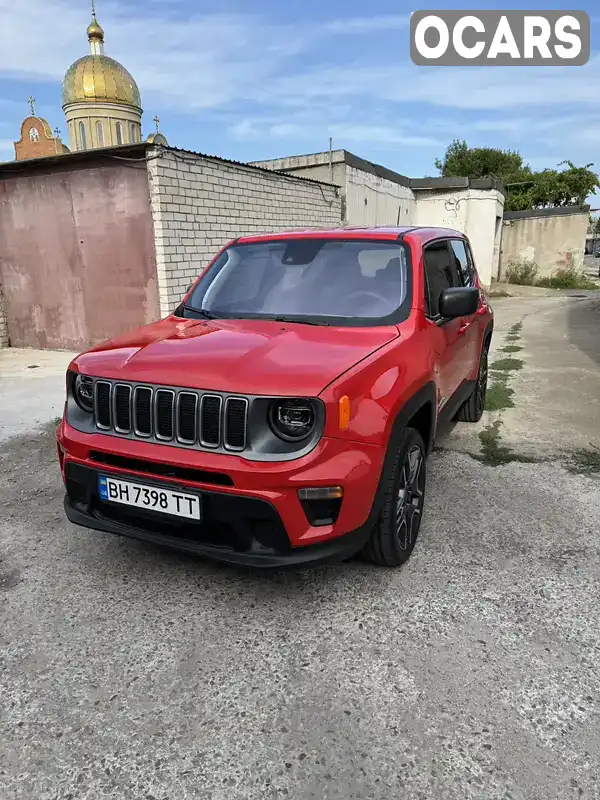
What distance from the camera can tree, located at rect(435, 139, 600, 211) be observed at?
32438mm


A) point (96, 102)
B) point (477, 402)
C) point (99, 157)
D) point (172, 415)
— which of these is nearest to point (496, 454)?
point (477, 402)

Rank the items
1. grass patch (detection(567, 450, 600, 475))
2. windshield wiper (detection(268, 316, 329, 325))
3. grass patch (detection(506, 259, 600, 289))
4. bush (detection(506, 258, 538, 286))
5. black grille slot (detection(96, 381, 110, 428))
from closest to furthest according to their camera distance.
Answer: black grille slot (detection(96, 381, 110, 428)), windshield wiper (detection(268, 316, 329, 325)), grass patch (detection(567, 450, 600, 475)), grass patch (detection(506, 259, 600, 289)), bush (detection(506, 258, 538, 286))

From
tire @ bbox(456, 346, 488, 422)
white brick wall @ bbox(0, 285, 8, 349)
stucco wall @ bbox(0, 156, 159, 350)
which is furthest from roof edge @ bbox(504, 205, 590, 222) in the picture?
white brick wall @ bbox(0, 285, 8, 349)

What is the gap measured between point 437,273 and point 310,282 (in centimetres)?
91

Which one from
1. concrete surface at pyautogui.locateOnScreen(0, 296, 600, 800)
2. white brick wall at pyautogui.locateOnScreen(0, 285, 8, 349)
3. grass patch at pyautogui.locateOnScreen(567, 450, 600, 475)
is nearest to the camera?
concrete surface at pyautogui.locateOnScreen(0, 296, 600, 800)

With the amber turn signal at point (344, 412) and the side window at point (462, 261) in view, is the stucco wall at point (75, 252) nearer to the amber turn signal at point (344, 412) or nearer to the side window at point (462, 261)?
the side window at point (462, 261)

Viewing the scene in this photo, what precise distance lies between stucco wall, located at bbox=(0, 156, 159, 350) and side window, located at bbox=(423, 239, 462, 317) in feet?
17.3

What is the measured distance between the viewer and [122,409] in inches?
103

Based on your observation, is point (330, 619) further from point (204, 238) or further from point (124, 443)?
point (204, 238)

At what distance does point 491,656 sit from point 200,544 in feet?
4.32

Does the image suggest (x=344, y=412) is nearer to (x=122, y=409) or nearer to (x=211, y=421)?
(x=211, y=421)

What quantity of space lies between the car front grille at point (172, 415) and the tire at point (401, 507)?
0.76m

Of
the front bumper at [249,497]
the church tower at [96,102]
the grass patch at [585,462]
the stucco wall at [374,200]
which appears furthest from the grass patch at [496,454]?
the church tower at [96,102]

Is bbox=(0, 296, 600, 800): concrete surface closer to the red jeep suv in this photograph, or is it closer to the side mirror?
the red jeep suv
